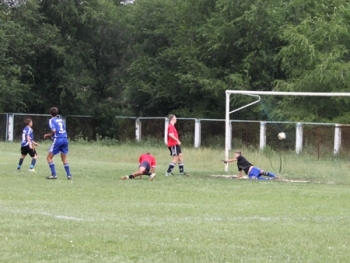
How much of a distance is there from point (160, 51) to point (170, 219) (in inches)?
1759

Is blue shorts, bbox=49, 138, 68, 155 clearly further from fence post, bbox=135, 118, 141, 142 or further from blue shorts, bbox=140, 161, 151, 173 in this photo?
fence post, bbox=135, 118, 141, 142

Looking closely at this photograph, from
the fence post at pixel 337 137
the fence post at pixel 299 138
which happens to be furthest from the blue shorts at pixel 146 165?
the fence post at pixel 337 137

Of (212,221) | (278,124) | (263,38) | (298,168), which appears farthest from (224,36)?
(212,221)

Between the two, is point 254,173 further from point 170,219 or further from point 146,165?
point 170,219

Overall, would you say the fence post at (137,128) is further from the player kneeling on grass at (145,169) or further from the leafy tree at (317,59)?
the player kneeling on grass at (145,169)

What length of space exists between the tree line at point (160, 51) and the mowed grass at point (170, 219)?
26.3 metres

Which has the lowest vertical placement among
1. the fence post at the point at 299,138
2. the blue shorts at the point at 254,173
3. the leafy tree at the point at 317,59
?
the blue shorts at the point at 254,173

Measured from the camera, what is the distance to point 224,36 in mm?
50250

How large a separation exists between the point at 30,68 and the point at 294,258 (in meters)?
44.4

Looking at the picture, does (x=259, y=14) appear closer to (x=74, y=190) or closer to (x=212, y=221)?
(x=74, y=190)

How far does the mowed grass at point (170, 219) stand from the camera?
8891 mm

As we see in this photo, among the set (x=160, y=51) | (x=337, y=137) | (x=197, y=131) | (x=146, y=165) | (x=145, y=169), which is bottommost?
(x=145, y=169)

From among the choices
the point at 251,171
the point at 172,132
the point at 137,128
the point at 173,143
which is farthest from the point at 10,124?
the point at 251,171

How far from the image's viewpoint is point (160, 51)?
55938 millimetres
